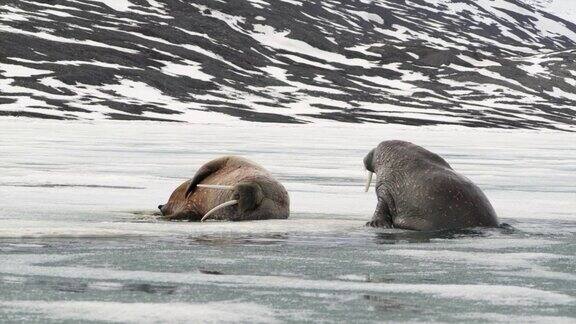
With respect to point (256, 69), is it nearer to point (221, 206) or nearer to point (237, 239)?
point (221, 206)

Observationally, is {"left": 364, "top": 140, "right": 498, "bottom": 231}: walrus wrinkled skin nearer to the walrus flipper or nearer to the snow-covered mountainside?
the walrus flipper

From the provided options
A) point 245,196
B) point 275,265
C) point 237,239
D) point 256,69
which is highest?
point 275,265

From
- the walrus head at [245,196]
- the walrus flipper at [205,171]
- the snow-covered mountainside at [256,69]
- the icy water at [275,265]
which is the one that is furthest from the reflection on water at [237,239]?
the snow-covered mountainside at [256,69]

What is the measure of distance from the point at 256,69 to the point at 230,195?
403 feet

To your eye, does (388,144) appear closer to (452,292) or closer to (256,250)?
(256,250)

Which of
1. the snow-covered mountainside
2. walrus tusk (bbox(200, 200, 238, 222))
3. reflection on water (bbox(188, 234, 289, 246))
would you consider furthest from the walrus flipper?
the snow-covered mountainside

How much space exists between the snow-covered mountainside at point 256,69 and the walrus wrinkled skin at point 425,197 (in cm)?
8033

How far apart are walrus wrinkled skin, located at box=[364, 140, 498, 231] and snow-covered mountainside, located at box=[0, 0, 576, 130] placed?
8033 cm

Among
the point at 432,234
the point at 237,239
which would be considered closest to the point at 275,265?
the point at 237,239

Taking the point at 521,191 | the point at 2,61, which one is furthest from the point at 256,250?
the point at 2,61

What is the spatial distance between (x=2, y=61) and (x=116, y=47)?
18010mm

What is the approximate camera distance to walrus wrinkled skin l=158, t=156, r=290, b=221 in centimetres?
1309

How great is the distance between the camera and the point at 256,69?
135500 millimetres

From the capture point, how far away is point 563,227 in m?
12.2
